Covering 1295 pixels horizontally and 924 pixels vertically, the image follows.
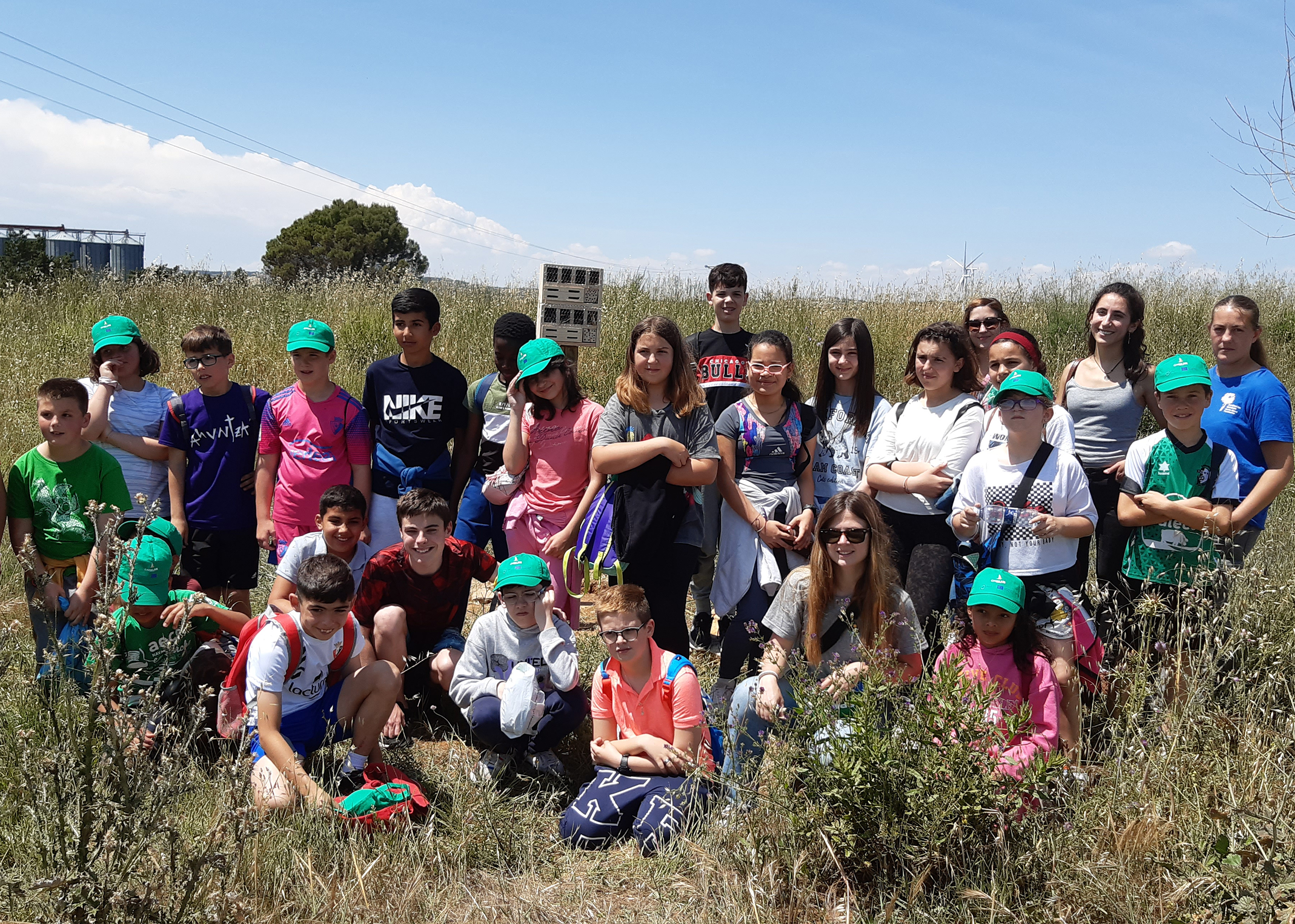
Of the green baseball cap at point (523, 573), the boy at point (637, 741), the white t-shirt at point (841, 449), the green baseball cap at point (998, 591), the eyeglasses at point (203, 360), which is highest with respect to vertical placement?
the eyeglasses at point (203, 360)

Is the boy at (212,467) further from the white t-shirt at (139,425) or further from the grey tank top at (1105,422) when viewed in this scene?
the grey tank top at (1105,422)

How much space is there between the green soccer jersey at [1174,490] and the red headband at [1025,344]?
786 mm

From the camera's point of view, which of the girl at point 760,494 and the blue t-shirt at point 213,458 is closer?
the girl at point 760,494

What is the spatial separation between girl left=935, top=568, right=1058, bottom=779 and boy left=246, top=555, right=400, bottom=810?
7.22ft

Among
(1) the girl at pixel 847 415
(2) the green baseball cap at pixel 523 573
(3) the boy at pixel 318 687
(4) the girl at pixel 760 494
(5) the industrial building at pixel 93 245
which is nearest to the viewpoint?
(3) the boy at pixel 318 687

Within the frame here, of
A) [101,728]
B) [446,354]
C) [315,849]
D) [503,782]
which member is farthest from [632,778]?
[446,354]

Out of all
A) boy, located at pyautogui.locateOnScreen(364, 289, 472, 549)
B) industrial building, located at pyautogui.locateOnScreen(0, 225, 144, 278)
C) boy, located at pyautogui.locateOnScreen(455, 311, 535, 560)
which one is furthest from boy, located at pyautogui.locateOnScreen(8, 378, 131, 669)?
industrial building, located at pyautogui.locateOnScreen(0, 225, 144, 278)

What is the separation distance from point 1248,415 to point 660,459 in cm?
271

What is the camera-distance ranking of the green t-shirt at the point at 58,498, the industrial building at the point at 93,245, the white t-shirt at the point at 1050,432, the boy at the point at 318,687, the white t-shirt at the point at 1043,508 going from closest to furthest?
the boy at the point at 318,687 < the white t-shirt at the point at 1043,508 < the white t-shirt at the point at 1050,432 < the green t-shirt at the point at 58,498 < the industrial building at the point at 93,245

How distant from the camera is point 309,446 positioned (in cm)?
456

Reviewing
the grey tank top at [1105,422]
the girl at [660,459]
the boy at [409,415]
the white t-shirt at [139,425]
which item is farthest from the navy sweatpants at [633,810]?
the white t-shirt at [139,425]

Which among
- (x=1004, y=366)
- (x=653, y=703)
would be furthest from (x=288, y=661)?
(x=1004, y=366)

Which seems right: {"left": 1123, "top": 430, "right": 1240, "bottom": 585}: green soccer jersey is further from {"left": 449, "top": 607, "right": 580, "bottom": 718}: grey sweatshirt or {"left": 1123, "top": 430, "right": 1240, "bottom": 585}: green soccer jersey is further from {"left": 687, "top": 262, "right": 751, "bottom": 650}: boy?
{"left": 449, "top": 607, "right": 580, "bottom": 718}: grey sweatshirt

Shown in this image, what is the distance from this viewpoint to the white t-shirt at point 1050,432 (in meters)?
3.92
